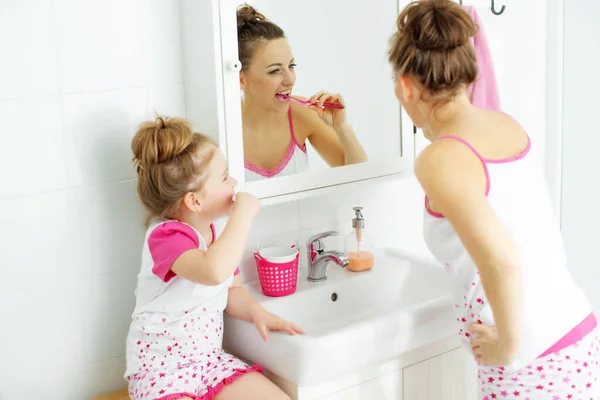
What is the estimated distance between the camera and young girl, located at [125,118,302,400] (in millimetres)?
1613

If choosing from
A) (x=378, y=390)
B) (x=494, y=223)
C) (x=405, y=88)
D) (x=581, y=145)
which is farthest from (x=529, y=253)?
(x=581, y=145)

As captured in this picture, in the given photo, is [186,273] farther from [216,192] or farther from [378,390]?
[378,390]

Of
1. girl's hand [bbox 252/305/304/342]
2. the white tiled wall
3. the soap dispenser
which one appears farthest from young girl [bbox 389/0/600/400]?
the white tiled wall

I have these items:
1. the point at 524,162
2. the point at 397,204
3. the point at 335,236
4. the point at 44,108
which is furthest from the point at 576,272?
the point at 44,108

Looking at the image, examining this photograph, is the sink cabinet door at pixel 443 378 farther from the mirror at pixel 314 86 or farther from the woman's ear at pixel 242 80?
the woman's ear at pixel 242 80

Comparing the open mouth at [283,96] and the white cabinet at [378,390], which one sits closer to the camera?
the white cabinet at [378,390]

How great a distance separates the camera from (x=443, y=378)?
1897 mm

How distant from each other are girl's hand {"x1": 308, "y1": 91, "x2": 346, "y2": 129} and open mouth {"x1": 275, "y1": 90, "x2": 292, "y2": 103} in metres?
0.07

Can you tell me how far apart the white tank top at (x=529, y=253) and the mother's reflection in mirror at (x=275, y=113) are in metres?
0.42

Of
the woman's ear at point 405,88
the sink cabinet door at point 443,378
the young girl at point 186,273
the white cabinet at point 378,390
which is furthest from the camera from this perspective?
the sink cabinet door at point 443,378

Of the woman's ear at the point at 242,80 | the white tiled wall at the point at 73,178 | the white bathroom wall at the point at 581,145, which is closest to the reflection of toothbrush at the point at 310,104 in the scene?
the woman's ear at the point at 242,80

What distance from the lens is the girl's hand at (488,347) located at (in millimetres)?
1441

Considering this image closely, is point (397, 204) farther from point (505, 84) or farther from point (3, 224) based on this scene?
point (3, 224)

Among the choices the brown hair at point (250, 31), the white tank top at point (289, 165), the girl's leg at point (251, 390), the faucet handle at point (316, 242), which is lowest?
the girl's leg at point (251, 390)
